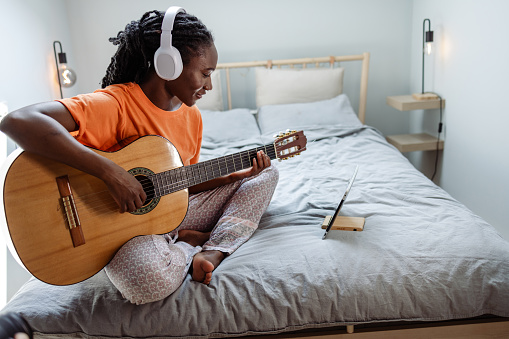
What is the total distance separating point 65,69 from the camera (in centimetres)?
275

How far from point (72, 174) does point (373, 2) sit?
2.58m

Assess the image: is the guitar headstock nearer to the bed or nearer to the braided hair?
the bed

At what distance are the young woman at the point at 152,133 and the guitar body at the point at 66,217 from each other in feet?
0.13

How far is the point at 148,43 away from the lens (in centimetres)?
145

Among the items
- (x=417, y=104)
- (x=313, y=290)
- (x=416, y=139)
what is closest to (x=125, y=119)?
(x=313, y=290)

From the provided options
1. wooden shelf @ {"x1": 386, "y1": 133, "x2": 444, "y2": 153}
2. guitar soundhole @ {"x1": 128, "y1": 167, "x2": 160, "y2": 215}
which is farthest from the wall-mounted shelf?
guitar soundhole @ {"x1": 128, "y1": 167, "x2": 160, "y2": 215}

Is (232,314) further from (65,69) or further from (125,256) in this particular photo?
(65,69)

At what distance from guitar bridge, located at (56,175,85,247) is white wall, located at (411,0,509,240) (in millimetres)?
1890

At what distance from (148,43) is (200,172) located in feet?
1.39

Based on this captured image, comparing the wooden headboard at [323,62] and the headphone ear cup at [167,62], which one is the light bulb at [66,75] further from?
the headphone ear cup at [167,62]

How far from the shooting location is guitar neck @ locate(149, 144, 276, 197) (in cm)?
139

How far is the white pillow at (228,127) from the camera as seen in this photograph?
2.70 m

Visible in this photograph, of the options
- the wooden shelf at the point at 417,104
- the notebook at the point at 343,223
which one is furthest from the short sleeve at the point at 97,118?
the wooden shelf at the point at 417,104

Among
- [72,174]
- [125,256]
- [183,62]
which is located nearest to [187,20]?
[183,62]
